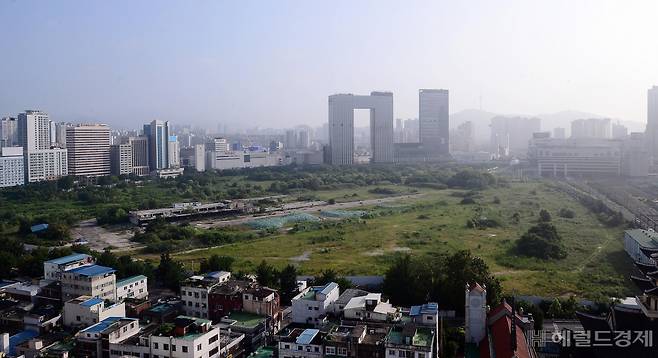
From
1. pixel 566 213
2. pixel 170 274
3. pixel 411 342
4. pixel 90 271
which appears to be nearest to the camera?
pixel 411 342

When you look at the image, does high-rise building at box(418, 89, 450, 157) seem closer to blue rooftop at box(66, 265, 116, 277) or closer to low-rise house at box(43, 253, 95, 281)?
low-rise house at box(43, 253, 95, 281)

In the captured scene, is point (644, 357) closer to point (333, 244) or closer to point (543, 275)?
point (543, 275)

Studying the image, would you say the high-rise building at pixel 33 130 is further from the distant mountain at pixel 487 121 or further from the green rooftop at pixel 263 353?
the distant mountain at pixel 487 121

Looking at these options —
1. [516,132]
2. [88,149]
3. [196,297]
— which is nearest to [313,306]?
[196,297]

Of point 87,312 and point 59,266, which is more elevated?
point 59,266

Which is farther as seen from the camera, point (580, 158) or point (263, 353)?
point (580, 158)

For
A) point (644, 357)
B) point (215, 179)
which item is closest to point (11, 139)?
point (215, 179)

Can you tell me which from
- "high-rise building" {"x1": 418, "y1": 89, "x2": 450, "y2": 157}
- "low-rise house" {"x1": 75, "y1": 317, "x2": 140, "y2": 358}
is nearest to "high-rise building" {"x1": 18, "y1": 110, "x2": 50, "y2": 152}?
"low-rise house" {"x1": 75, "y1": 317, "x2": 140, "y2": 358}

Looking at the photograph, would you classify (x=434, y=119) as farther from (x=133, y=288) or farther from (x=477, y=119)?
(x=477, y=119)
